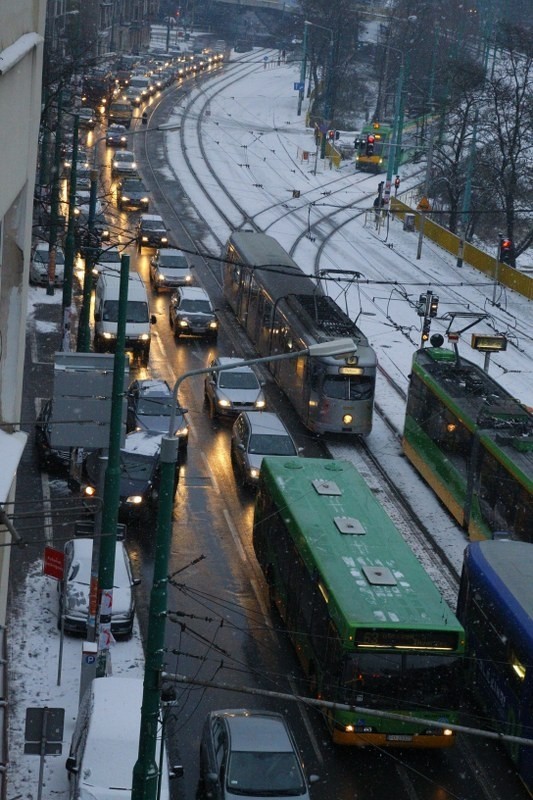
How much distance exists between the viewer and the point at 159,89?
102500 millimetres

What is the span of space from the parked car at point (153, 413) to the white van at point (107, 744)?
42.8 ft

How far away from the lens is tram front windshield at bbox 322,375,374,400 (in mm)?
31516

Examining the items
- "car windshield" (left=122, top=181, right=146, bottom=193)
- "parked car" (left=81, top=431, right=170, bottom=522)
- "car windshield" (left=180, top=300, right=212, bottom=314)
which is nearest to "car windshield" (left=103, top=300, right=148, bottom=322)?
"car windshield" (left=180, top=300, right=212, bottom=314)

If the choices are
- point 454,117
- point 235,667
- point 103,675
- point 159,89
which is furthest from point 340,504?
point 159,89

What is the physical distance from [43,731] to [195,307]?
27.6 meters

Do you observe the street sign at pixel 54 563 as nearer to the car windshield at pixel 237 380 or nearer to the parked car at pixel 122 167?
the car windshield at pixel 237 380

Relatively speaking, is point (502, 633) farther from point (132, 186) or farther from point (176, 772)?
point (132, 186)

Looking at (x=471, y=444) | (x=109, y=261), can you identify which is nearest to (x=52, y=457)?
(x=471, y=444)

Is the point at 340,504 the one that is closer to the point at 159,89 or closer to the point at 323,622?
the point at 323,622

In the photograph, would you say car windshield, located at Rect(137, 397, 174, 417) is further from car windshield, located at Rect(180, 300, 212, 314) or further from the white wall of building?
the white wall of building

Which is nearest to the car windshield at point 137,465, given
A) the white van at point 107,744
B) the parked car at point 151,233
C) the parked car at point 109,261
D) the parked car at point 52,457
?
the parked car at point 52,457

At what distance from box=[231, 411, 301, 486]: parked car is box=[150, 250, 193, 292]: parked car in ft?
55.1

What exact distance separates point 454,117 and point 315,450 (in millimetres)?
62102

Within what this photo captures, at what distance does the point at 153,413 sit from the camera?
30.9m
